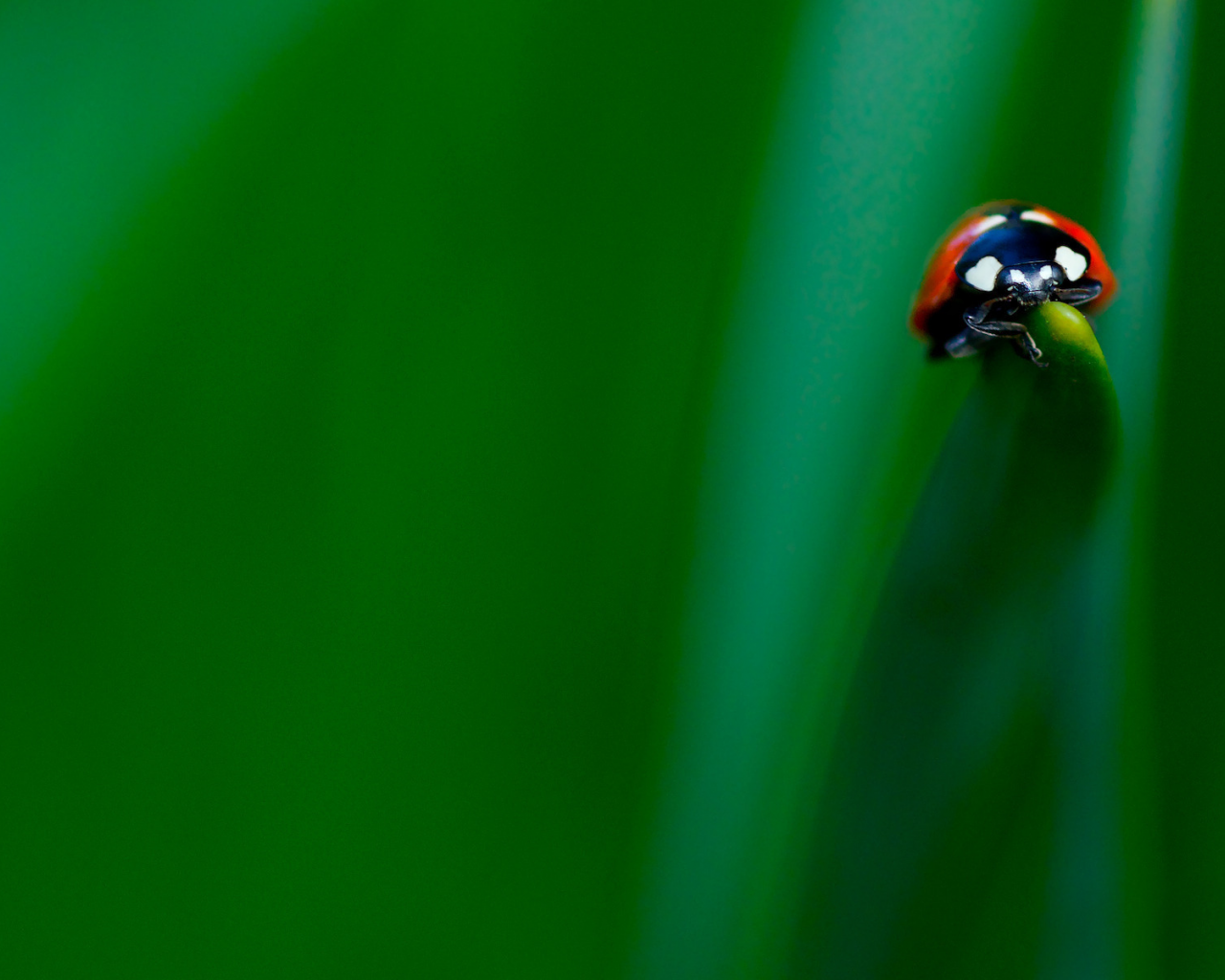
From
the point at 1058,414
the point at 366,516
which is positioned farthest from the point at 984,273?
the point at 366,516

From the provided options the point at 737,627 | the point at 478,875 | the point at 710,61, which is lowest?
the point at 478,875

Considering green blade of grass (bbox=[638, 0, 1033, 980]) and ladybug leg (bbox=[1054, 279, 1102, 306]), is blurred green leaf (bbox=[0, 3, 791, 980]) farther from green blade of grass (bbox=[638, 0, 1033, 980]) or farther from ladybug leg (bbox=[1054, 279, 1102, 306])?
ladybug leg (bbox=[1054, 279, 1102, 306])

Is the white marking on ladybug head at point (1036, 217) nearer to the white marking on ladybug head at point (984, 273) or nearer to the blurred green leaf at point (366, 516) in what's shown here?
the white marking on ladybug head at point (984, 273)

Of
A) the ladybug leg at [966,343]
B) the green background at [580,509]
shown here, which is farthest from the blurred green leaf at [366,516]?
the ladybug leg at [966,343]

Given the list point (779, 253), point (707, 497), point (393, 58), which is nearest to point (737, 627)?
point (707, 497)

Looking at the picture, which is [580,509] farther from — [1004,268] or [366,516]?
[1004,268]

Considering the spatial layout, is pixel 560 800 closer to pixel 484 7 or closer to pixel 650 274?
pixel 650 274

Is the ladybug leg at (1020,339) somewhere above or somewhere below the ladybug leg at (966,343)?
below
